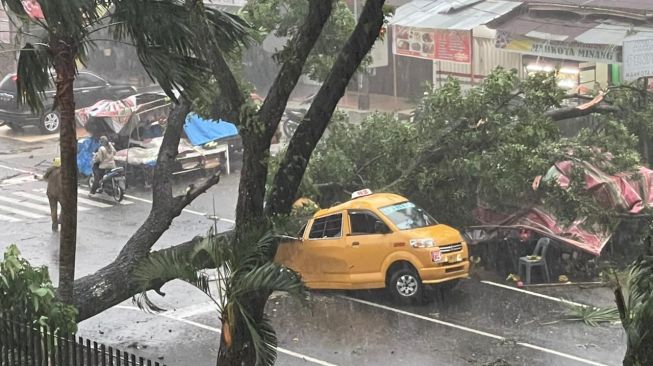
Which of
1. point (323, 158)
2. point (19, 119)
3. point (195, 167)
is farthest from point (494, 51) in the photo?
point (19, 119)

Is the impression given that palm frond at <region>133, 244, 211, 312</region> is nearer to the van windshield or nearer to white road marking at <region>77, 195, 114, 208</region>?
the van windshield

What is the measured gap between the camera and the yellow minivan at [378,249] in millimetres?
15781

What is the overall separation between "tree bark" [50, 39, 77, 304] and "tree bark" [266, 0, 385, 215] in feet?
7.29

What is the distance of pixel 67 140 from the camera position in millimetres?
10391

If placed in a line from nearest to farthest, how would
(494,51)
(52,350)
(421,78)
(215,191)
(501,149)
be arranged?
(52,350), (501,149), (215,191), (494,51), (421,78)

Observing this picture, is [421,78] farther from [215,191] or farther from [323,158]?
[323,158]

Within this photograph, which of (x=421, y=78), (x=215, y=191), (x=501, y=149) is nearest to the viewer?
(x=501, y=149)

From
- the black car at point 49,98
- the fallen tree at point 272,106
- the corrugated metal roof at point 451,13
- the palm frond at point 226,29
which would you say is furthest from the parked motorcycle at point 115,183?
the fallen tree at point 272,106

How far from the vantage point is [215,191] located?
76.9 ft

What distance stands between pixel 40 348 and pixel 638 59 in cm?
1540

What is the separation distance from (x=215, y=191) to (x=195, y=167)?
114 cm

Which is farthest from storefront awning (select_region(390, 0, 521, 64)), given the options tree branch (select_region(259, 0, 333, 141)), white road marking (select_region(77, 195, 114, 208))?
tree branch (select_region(259, 0, 333, 141))

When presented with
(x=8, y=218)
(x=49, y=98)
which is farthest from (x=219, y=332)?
(x=49, y=98)

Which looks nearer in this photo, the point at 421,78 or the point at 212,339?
the point at 212,339
